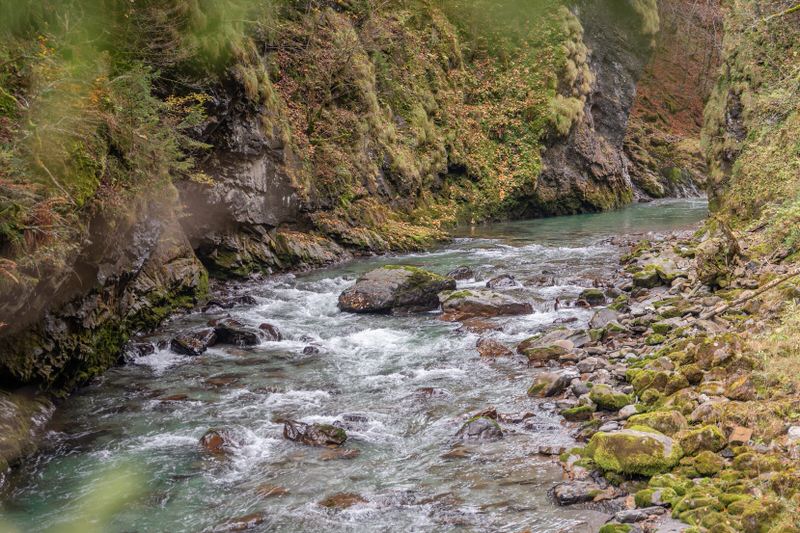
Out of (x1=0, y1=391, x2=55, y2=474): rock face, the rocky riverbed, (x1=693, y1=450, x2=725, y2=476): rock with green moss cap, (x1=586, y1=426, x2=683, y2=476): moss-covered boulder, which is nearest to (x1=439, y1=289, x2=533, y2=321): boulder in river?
the rocky riverbed

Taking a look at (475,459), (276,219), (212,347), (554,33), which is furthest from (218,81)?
(554,33)

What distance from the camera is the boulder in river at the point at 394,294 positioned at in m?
13.8

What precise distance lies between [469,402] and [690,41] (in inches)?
2227

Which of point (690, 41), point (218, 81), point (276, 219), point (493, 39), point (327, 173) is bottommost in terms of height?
point (276, 219)

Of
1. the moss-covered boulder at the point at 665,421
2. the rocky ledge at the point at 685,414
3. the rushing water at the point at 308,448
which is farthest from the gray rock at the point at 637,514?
the moss-covered boulder at the point at 665,421

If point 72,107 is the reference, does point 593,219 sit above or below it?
below

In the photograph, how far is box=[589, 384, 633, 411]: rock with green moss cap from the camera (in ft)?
24.1

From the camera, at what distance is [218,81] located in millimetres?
15664

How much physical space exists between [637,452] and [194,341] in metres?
7.58

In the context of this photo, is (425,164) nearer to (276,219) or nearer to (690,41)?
(276,219)

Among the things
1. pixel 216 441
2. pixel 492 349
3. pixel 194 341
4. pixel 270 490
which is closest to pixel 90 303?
pixel 194 341

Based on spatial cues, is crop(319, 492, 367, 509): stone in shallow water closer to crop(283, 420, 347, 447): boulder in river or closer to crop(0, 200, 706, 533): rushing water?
crop(0, 200, 706, 533): rushing water

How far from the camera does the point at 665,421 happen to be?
6254 millimetres

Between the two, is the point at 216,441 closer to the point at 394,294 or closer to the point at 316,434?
the point at 316,434
